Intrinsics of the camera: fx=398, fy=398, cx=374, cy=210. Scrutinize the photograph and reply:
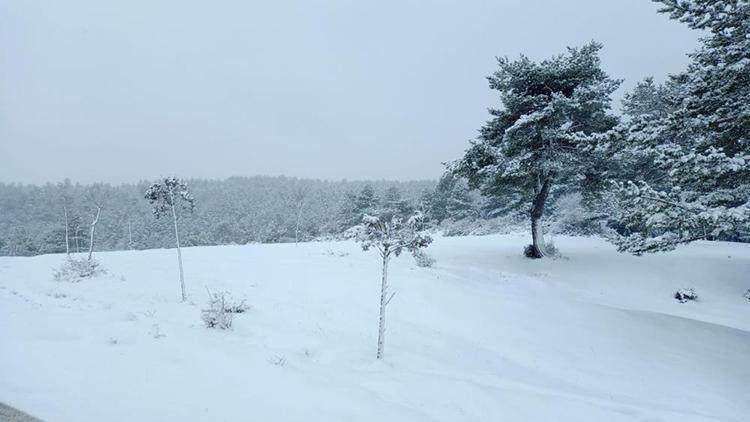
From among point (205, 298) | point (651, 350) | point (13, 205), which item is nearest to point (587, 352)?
point (651, 350)

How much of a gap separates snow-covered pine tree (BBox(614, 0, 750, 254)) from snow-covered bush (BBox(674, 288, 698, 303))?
591 cm

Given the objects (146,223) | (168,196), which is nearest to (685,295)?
(168,196)

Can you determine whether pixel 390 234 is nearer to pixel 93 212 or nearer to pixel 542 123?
pixel 542 123

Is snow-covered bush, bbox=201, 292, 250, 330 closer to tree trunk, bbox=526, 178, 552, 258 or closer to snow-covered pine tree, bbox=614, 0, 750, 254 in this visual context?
snow-covered pine tree, bbox=614, 0, 750, 254

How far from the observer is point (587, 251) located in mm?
21188

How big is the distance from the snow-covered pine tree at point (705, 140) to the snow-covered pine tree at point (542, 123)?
7.21 m

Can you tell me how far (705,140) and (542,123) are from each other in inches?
320

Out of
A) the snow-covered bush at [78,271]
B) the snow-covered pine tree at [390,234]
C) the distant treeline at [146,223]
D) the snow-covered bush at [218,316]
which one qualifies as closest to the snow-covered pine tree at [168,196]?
the snow-covered bush at [218,316]

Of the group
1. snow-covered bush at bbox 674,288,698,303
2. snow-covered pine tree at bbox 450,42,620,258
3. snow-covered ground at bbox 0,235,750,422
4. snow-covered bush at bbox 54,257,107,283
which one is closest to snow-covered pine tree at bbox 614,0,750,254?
snow-covered ground at bbox 0,235,750,422

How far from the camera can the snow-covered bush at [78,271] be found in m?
16.5

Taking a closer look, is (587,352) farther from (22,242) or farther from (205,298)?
(22,242)

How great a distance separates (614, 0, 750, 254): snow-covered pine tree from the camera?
800 centimetres

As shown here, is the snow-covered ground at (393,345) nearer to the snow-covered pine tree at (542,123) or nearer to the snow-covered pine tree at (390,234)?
the snow-covered pine tree at (390,234)

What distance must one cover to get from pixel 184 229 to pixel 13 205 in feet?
191
